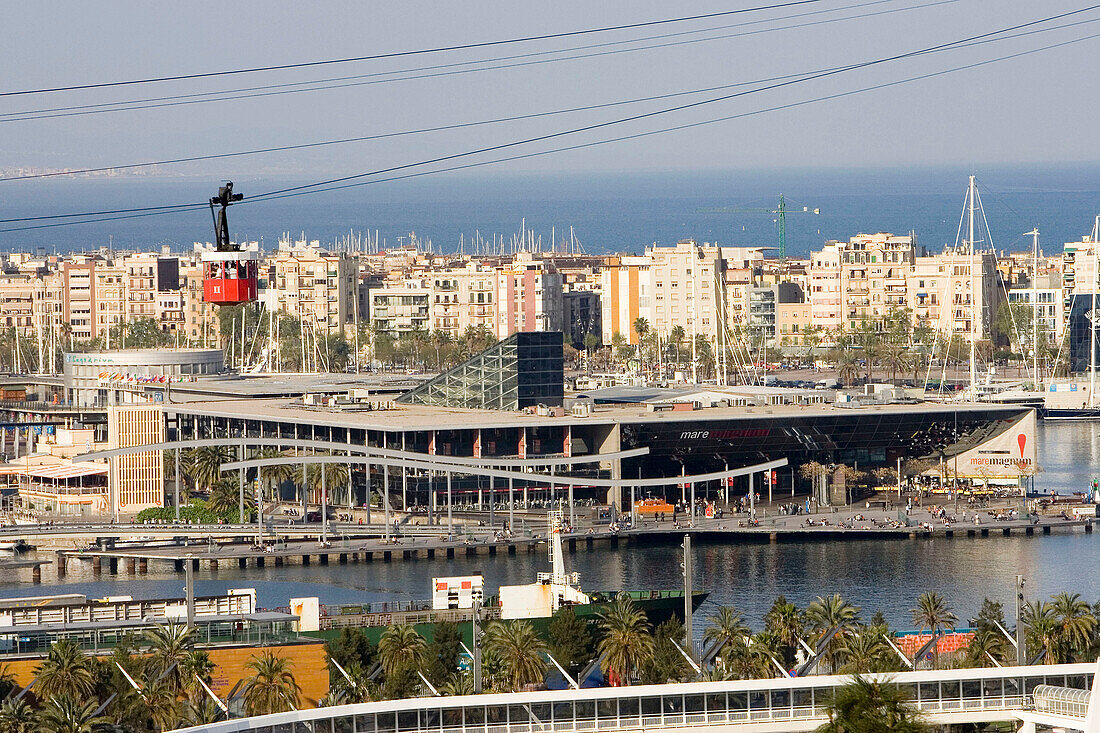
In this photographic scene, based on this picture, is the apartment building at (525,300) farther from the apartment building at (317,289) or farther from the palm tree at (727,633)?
the palm tree at (727,633)

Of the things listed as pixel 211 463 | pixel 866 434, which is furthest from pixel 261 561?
pixel 866 434

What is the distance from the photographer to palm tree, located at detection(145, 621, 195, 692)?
85.8ft

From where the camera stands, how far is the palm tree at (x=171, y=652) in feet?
85.8

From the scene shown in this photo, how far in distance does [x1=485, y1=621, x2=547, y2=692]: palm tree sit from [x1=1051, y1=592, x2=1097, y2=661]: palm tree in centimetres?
737

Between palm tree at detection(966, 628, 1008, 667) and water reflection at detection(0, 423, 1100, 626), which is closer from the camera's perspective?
palm tree at detection(966, 628, 1008, 667)

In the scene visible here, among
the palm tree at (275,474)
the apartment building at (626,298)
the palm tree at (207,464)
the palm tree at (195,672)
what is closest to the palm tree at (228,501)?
the palm tree at (275,474)

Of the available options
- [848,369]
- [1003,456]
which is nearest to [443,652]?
[1003,456]

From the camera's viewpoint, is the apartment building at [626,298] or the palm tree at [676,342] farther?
the apartment building at [626,298]

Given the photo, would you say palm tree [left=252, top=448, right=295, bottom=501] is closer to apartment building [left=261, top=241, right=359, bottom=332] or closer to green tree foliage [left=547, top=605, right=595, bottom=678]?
green tree foliage [left=547, top=605, right=595, bottom=678]

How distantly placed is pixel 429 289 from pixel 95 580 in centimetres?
7237

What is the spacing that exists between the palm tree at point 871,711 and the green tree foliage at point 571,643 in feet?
31.9

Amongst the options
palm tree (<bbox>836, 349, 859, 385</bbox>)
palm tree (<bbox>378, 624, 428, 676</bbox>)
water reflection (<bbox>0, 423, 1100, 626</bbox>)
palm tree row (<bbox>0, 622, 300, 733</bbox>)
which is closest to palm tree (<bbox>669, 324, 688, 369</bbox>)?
palm tree (<bbox>836, 349, 859, 385</bbox>)

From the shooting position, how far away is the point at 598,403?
64.0 metres

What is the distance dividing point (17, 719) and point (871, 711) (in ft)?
30.6
